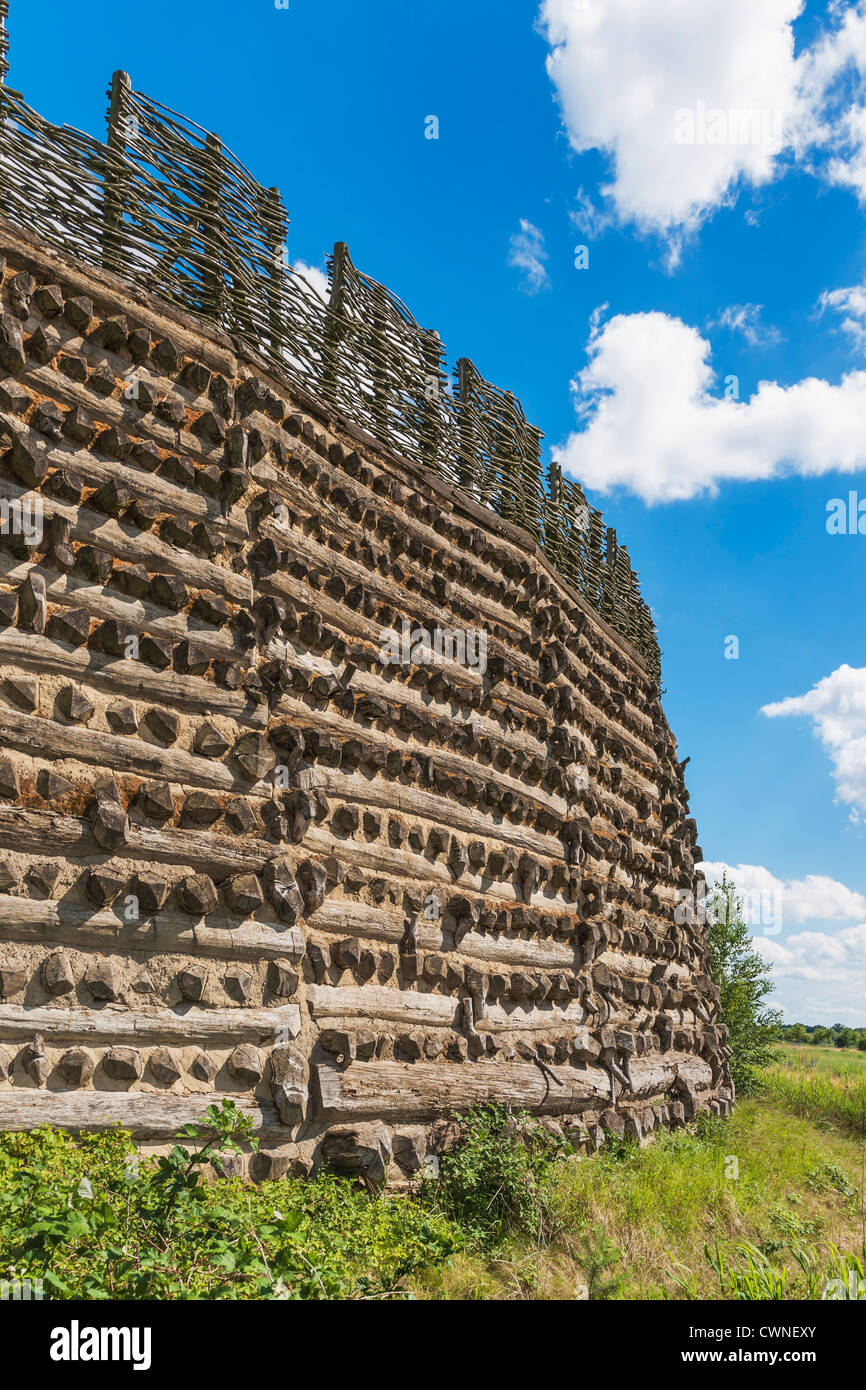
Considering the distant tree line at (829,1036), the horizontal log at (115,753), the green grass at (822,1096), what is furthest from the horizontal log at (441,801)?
the distant tree line at (829,1036)

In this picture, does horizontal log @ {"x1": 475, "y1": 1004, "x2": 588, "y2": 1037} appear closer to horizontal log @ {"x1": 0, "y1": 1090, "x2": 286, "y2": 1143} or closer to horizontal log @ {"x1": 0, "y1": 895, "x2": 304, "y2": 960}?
horizontal log @ {"x1": 0, "y1": 895, "x2": 304, "y2": 960}

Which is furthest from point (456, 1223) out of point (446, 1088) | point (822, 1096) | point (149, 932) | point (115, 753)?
point (822, 1096)

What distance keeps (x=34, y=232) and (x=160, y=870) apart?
4.34m

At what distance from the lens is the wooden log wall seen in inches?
217

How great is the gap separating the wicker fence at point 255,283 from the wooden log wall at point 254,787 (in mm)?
453

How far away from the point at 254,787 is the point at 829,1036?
7206cm

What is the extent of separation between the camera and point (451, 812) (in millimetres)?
8586

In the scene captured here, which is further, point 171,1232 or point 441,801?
point 441,801

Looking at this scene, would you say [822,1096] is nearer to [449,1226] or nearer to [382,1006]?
[382,1006]

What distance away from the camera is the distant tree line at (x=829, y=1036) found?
198 feet

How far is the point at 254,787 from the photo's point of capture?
6.69m

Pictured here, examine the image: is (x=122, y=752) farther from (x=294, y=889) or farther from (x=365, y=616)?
(x=365, y=616)
